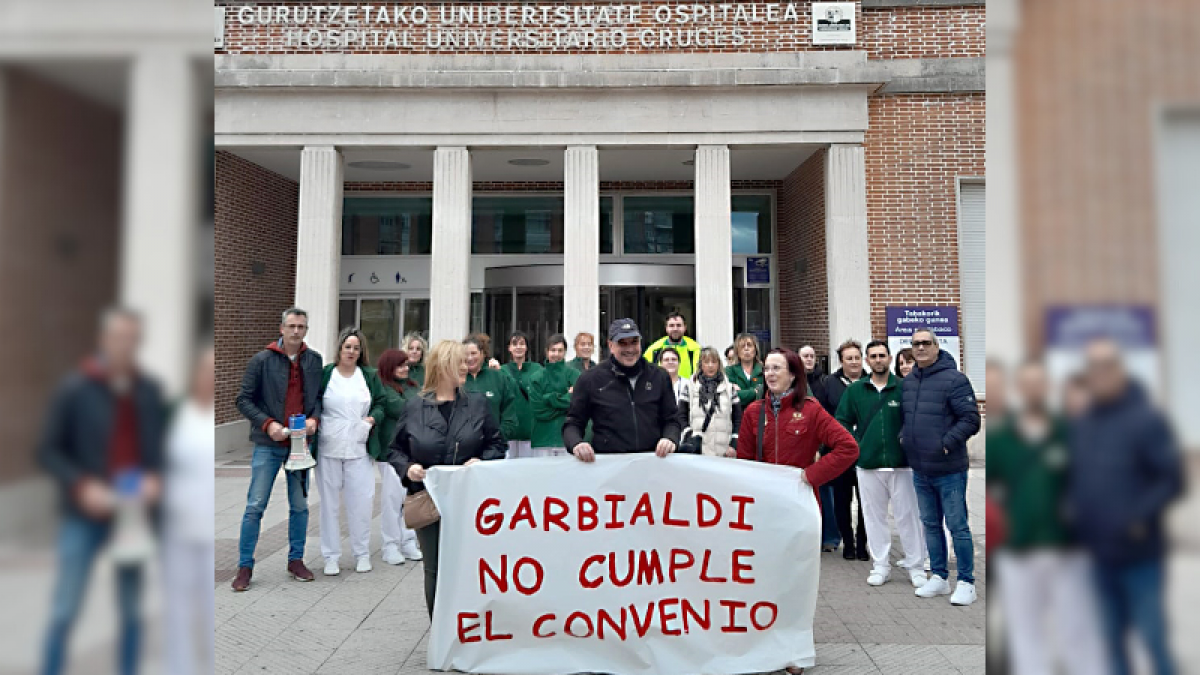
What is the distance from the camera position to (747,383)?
26.5ft

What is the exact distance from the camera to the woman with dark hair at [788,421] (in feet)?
16.7

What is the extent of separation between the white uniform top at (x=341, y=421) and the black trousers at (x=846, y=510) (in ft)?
14.1

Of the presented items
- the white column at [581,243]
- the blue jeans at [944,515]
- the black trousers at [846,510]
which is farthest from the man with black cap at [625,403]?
the white column at [581,243]

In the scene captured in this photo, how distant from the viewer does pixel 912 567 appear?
235 inches

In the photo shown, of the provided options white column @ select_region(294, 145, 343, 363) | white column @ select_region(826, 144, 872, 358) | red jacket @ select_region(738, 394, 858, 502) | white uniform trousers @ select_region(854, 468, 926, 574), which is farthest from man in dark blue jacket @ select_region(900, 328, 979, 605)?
white column @ select_region(294, 145, 343, 363)

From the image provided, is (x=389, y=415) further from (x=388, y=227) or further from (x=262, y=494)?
(x=388, y=227)

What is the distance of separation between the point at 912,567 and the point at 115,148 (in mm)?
6384

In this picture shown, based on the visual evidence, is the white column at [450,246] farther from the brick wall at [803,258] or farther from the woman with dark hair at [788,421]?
the woman with dark hair at [788,421]

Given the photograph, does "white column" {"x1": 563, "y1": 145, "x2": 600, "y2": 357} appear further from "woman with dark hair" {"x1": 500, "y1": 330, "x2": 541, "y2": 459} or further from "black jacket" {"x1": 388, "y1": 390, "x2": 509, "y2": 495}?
"black jacket" {"x1": 388, "y1": 390, "x2": 509, "y2": 495}

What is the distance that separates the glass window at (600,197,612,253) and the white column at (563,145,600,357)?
11.2 ft

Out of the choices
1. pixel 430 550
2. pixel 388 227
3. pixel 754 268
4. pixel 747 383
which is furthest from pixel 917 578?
pixel 388 227

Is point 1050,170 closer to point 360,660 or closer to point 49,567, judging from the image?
point 49,567

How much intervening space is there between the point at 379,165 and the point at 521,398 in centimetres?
1016

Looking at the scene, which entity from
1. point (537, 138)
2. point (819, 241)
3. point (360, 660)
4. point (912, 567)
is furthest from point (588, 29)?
point (360, 660)
